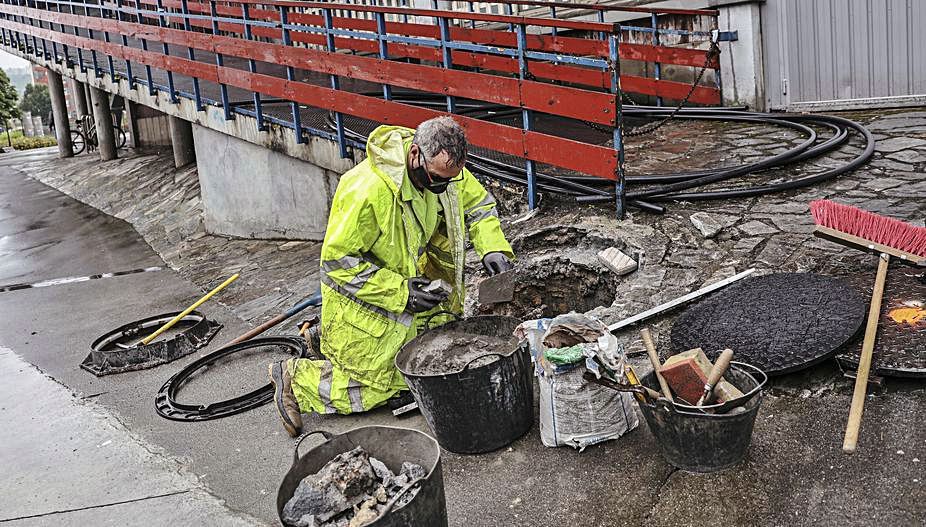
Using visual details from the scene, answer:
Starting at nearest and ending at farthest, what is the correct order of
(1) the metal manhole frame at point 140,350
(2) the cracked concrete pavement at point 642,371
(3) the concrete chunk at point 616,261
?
(2) the cracked concrete pavement at point 642,371
(3) the concrete chunk at point 616,261
(1) the metal manhole frame at point 140,350

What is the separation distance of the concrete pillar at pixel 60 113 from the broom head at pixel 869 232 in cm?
1925

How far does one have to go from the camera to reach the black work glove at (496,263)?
4395 millimetres

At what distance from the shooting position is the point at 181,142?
13844 millimetres

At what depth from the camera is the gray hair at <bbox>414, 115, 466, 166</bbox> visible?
12.7ft

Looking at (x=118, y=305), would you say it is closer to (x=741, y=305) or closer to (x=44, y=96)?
(x=741, y=305)

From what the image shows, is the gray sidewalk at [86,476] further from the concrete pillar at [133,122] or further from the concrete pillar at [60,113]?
the concrete pillar at [60,113]

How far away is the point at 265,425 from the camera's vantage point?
466cm

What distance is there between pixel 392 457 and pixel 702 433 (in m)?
1.26

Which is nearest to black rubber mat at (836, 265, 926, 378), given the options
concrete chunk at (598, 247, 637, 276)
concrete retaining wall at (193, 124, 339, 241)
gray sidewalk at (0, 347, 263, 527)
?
concrete chunk at (598, 247, 637, 276)

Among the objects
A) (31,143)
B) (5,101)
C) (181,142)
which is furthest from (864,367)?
(5,101)

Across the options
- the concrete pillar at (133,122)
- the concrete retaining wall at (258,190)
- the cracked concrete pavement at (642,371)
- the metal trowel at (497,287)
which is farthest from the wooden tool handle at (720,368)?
the concrete pillar at (133,122)

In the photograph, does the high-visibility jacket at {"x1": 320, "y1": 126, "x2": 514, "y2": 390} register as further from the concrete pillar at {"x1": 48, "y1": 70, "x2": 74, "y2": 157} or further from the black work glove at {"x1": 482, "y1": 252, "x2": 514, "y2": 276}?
the concrete pillar at {"x1": 48, "y1": 70, "x2": 74, "y2": 157}

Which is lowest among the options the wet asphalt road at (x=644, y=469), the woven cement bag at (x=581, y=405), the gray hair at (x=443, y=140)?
the wet asphalt road at (x=644, y=469)

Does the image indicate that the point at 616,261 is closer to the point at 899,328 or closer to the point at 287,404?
the point at 899,328
